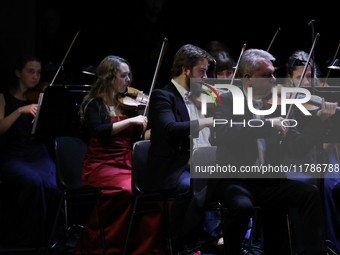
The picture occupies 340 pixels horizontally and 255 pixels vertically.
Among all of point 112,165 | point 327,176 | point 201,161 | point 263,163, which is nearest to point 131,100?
point 112,165

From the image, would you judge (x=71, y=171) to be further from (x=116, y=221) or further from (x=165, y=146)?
(x=165, y=146)

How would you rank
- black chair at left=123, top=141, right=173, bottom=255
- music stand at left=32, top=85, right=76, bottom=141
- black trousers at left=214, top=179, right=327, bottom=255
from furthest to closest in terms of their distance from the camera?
music stand at left=32, top=85, right=76, bottom=141 → black chair at left=123, top=141, right=173, bottom=255 → black trousers at left=214, top=179, right=327, bottom=255

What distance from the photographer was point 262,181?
211 cm

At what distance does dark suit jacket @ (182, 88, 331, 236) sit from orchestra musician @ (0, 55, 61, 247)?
126 centimetres

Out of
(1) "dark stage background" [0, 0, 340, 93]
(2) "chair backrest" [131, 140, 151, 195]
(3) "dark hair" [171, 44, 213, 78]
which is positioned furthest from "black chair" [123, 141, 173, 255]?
(1) "dark stage background" [0, 0, 340, 93]

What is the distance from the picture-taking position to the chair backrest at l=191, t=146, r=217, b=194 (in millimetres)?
2057

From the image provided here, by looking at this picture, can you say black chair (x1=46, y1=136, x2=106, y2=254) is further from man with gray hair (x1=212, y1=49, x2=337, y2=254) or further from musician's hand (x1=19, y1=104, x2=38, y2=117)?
man with gray hair (x1=212, y1=49, x2=337, y2=254)

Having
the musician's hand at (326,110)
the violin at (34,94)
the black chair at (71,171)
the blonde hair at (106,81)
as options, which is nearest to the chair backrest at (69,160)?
the black chair at (71,171)

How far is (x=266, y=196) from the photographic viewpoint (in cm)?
205

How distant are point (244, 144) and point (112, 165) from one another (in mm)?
966

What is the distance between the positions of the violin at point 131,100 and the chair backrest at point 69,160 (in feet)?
1.28

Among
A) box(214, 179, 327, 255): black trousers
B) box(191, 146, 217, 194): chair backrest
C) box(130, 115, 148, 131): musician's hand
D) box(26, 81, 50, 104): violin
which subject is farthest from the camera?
box(26, 81, 50, 104): violin

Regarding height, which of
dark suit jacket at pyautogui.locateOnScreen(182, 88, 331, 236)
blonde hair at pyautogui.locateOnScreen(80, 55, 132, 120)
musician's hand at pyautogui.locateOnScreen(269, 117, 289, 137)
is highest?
blonde hair at pyautogui.locateOnScreen(80, 55, 132, 120)

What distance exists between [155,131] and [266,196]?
0.66m
